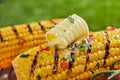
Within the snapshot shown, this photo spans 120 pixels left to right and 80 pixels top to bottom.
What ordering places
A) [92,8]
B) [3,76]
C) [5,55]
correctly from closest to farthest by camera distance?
[3,76], [5,55], [92,8]

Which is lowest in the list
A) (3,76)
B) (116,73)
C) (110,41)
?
(3,76)

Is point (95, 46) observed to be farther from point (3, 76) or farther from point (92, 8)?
point (92, 8)


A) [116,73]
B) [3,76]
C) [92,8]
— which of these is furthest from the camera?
[92,8]

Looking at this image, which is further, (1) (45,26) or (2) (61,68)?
(1) (45,26)

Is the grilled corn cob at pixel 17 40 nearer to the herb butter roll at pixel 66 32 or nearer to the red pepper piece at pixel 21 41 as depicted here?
the red pepper piece at pixel 21 41

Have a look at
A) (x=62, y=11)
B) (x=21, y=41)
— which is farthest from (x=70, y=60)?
(x=62, y=11)

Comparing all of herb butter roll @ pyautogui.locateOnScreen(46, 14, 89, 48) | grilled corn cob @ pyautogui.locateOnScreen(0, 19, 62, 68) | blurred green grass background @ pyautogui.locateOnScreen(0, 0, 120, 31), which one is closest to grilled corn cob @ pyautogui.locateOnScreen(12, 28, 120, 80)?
herb butter roll @ pyautogui.locateOnScreen(46, 14, 89, 48)

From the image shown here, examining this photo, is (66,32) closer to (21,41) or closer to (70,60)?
(70,60)

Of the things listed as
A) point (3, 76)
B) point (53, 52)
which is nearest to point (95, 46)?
point (53, 52)
